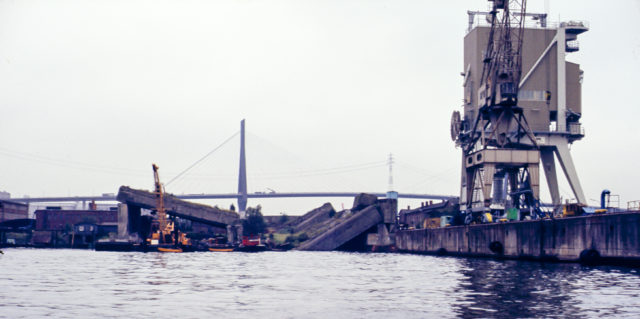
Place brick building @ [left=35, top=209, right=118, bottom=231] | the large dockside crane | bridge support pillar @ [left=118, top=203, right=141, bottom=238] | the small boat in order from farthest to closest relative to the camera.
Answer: brick building @ [left=35, top=209, right=118, bottom=231] < bridge support pillar @ [left=118, top=203, right=141, bottom=238] < the small boat < the large dockside crane

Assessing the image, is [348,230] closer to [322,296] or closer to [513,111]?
[513,111]

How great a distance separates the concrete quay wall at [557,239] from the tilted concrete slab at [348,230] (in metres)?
32.3

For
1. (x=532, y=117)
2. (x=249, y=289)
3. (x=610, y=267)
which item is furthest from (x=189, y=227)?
(x=249, y=289)

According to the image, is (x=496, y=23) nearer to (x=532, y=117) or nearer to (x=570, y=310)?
(x=532, y=117)

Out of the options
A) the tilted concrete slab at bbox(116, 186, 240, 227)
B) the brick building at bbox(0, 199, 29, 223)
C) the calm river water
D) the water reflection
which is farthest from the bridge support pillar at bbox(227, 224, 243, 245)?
the water reflection

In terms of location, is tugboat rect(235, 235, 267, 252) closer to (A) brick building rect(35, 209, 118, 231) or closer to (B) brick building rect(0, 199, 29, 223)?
(A) brick building rect(35, 209, 118, 231)

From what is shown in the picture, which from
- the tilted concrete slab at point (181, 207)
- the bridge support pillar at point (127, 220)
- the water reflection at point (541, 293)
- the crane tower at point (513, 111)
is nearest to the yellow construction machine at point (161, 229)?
the tilted concrete slab at point (181, 207)

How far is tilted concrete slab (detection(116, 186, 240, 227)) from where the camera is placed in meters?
131

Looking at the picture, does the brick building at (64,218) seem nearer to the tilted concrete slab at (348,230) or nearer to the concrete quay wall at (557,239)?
the tilted concrete slab at (348,230)

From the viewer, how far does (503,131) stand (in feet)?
310

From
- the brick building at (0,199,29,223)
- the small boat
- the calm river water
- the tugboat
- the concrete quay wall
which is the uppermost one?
the brick building at (0,199,29,223)

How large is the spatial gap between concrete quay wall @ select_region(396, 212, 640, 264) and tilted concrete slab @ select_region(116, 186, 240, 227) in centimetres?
5070

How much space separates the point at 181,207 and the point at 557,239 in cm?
8319

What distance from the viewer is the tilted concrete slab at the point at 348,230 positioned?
430 ft
